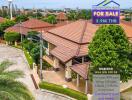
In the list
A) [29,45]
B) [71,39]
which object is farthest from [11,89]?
[29,45]

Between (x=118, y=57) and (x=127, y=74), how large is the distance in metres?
2.10

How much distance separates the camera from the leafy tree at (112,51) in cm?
3011

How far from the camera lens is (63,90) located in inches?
1336

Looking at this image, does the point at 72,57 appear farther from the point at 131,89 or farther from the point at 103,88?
the point at 103,88

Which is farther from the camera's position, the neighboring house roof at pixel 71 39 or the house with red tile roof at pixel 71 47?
the neighboring house roof at pixel 71 39

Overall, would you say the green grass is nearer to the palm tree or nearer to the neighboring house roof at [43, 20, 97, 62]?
the neighboring house roof at [43, 20, 97, 62]

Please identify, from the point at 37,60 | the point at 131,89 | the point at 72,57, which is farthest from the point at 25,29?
the point at 131,89

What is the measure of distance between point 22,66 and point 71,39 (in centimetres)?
1048

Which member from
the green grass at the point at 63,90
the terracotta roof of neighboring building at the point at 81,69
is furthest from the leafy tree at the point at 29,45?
the terracotta roof of neighboring building at the point at 81,69

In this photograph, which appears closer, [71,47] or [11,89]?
[11,89]

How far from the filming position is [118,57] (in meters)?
30.5

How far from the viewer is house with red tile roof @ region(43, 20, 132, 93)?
37.8m

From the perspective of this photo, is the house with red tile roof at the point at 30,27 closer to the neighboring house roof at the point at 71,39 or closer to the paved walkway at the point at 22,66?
the paved walkway at the point at 22,66

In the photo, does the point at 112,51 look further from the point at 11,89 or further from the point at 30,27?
the point at 30,27
